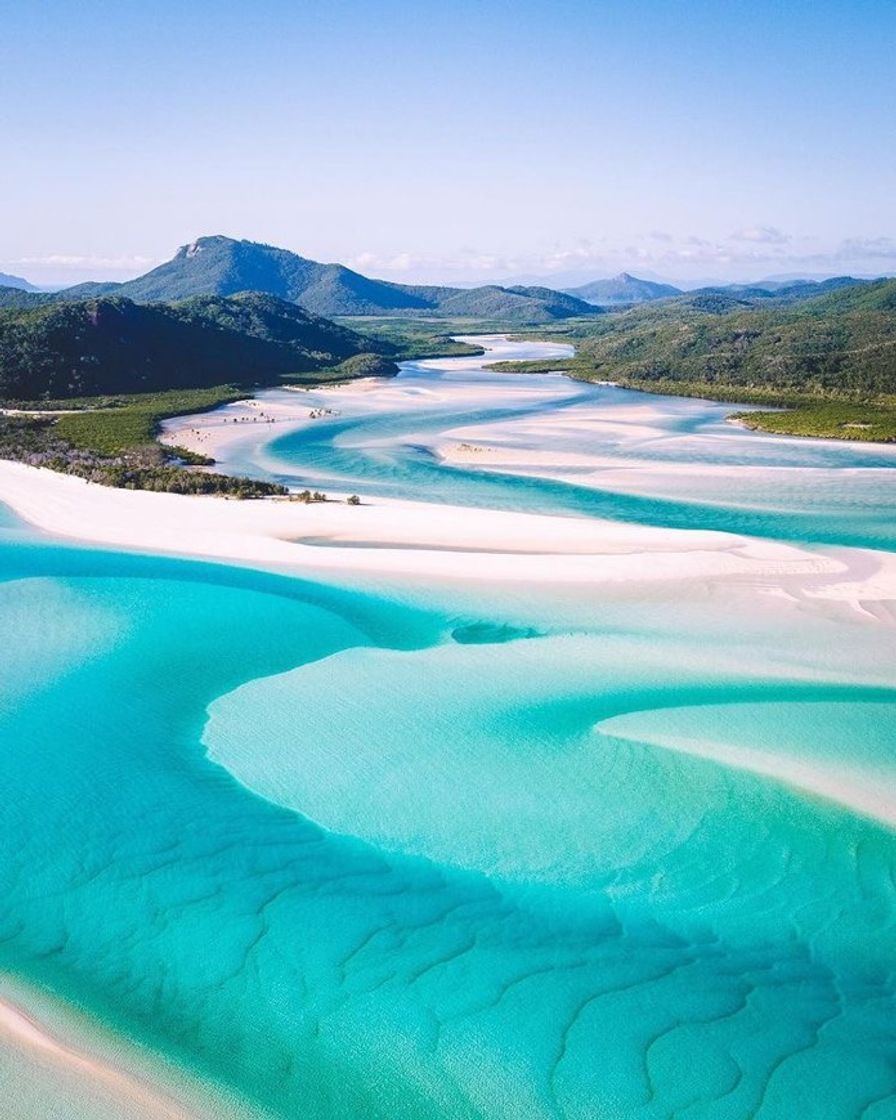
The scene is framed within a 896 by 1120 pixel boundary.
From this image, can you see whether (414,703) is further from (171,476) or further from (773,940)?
(171,476)

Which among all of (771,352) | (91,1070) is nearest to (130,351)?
(771,352)

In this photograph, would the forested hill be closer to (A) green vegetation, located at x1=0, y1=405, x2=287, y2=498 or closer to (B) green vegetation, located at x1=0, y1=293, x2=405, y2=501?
(B) green vegetation, located at x1=0, y1=293, x2=405, y2=501

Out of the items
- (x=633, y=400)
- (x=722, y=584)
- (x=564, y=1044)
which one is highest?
(x=633, y=400)

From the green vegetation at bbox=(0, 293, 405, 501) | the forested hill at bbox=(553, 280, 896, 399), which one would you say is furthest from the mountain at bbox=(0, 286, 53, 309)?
the forested hill at bbox=(553, 280, 896, 399)

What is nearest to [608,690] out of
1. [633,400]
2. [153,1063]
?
[153,1063]

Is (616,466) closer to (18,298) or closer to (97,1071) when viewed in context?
(97,1071)

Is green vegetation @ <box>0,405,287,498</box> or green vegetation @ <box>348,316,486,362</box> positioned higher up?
green vegetation @ <box>348,316,486,362</box>
